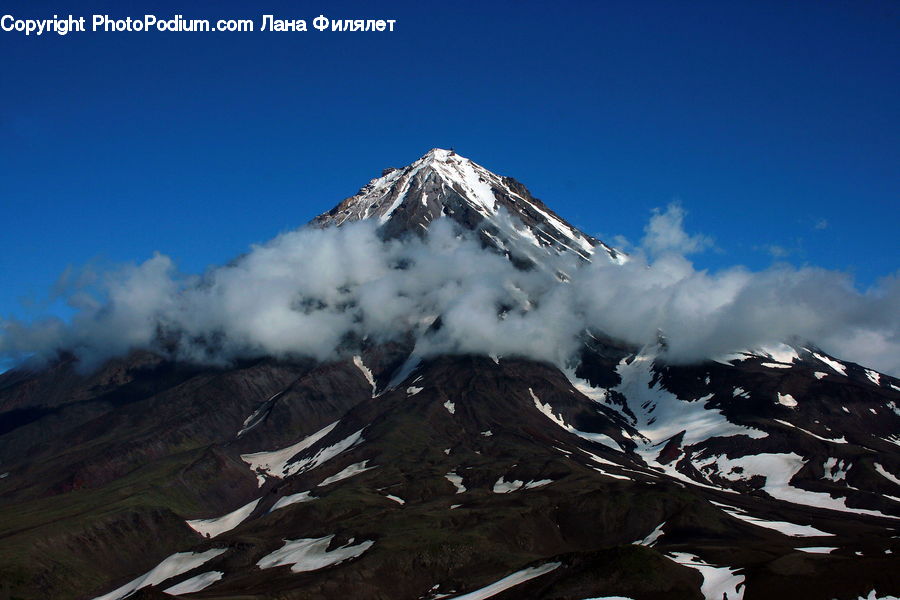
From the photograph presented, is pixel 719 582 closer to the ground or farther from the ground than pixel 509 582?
closer to the ground

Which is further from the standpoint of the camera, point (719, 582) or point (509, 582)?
point (509, 582)

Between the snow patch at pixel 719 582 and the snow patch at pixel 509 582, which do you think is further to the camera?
the snow patch at pixel 509 582

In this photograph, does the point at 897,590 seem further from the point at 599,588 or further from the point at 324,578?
the point at 324,578

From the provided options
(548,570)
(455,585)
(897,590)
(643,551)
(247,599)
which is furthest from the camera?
(455,585)

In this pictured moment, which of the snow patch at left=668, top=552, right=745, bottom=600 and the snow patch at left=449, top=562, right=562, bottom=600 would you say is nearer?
the snow patch at left=668, top=552, right=745, bottom=600

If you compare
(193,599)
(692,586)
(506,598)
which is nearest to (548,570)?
(506,598)

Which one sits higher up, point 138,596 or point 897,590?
point 138,596

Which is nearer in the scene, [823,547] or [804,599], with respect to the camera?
[804,599]

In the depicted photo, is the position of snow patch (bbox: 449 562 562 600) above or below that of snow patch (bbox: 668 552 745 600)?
above

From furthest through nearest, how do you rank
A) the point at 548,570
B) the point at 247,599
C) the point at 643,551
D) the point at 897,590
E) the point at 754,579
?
the point at 247,599 < the point at 548,570 < the point at 643,551 < the point at 754,579 < the point at 897,590

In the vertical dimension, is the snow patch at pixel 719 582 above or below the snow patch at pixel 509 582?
below
